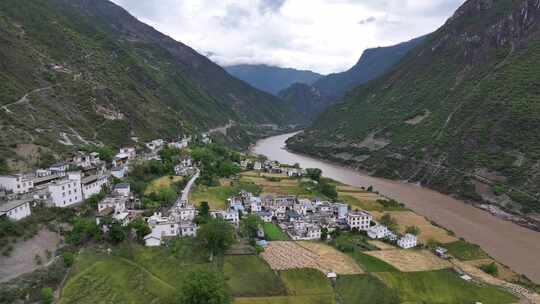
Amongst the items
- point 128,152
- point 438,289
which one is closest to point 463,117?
point 438,289

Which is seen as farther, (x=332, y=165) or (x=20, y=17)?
(x=332, y=165)

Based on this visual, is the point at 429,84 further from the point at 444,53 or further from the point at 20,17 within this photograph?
the point at 20,17

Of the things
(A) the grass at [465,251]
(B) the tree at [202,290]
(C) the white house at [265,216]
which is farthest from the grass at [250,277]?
(A) the grass at [465,251]

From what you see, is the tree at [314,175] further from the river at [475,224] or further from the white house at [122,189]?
the white house at [122,189]

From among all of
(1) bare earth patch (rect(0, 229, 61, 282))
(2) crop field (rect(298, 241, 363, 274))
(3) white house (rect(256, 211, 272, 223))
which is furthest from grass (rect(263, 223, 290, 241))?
(1) bare earth patch (rect(0, 229, 61, 282))

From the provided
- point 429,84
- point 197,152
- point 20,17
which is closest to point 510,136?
point 429,84

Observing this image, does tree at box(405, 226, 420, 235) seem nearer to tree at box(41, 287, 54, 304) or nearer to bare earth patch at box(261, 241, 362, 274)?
bare earth patch at box(261, 241, 362, 274)
